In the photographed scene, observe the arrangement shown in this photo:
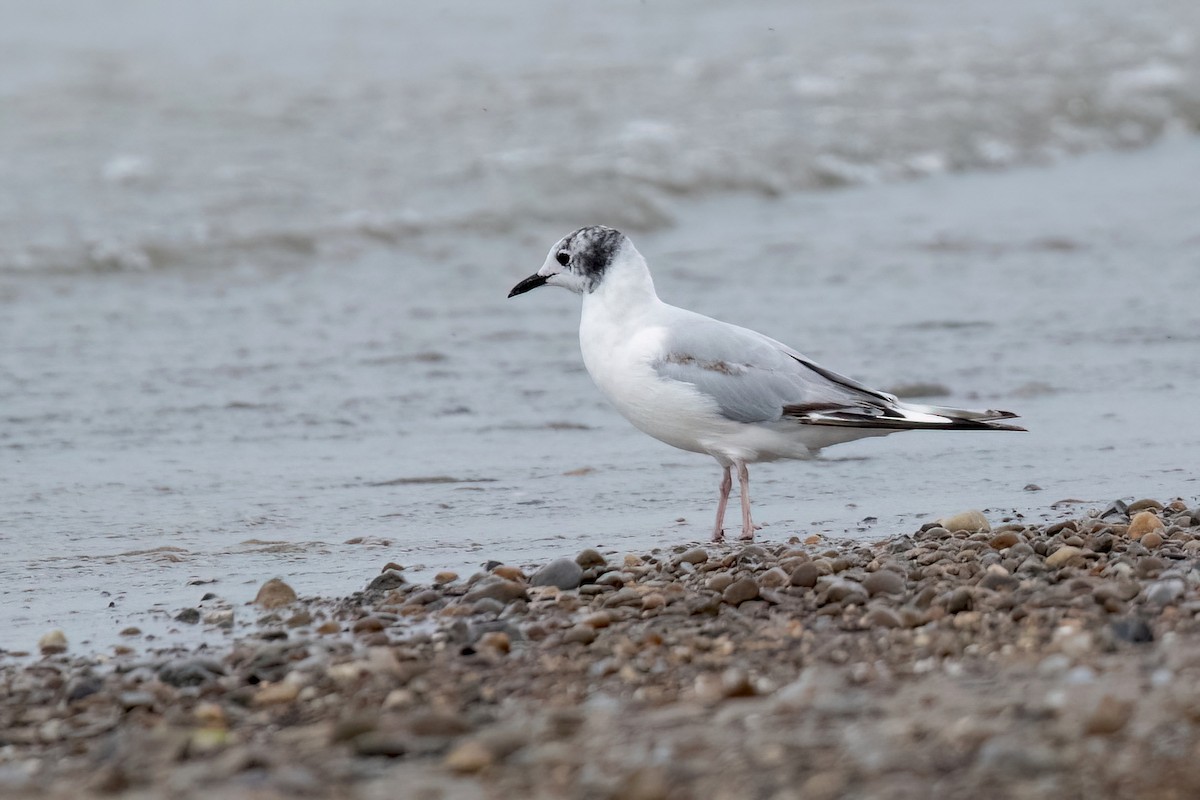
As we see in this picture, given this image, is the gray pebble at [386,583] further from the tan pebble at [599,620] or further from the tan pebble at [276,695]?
the tan pebble at [276,695]

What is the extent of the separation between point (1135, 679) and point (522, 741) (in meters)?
1.23

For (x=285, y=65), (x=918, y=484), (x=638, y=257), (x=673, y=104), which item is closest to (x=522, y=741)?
(x=638, y=257)

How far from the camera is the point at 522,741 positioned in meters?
3.00

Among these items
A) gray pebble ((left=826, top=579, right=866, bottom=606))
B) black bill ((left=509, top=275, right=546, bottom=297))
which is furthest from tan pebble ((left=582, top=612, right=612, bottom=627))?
black bill ((left=509, top=275, right=546, bottom=297))

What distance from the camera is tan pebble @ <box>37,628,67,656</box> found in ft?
13.7

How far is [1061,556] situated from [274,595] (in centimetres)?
218

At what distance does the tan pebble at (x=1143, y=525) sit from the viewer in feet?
15.6

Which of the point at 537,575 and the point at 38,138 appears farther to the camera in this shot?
the point at 38,138

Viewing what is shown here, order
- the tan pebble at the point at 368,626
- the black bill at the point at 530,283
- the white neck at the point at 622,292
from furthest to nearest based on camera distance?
the black bill at the point at 530,283, the white neck at the point at 622,292, the tan pebble at the point at 368,626

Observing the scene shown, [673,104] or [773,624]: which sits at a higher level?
[673,104]

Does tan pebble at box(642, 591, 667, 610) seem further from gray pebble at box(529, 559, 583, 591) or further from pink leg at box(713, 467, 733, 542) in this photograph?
pink leg at box(713, 467, 733, 542)

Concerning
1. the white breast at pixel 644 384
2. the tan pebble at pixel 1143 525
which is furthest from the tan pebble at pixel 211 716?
the tan pebble at pixel 1143 525

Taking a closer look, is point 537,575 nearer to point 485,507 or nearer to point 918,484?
point 485,507

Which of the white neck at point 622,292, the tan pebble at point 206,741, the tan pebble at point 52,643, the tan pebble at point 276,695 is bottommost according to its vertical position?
the tan pebble at point 206,741
